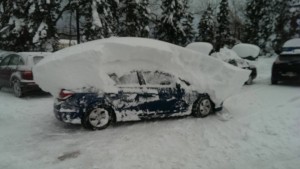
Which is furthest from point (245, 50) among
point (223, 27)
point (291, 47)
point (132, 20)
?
point (223, 27)

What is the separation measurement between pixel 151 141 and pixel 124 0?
24.2 meters

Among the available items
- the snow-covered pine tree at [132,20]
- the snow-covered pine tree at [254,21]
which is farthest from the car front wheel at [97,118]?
the snow-covered pine tree at [254,21]

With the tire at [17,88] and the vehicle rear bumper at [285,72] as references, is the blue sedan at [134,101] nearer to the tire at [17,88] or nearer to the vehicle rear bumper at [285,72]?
the tire at [17,88]

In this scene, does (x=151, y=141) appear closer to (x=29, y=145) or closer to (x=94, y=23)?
(x=29, y=145)

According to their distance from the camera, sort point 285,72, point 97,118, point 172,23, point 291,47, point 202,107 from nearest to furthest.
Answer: point 97,118
point 202,107
point 285,72
point 291,47
point 172,23

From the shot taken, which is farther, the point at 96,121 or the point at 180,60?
the point at 180,60

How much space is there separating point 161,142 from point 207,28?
34.8 meters

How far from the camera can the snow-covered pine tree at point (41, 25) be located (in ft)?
70.2

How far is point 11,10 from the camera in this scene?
22141mm

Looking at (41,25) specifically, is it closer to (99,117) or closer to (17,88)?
(17,88)

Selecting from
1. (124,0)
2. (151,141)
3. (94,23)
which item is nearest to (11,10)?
(94,23)

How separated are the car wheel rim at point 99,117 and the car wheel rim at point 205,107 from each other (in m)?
2.56

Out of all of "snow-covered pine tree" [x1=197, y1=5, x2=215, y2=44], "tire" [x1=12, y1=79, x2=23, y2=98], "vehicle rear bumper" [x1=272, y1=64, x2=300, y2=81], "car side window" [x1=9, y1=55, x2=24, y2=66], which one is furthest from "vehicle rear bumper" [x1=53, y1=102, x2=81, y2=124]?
"snow-covered pine tree" [x1=197, y1=5, x2=215, y2=44]

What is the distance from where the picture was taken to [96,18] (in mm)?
21375
